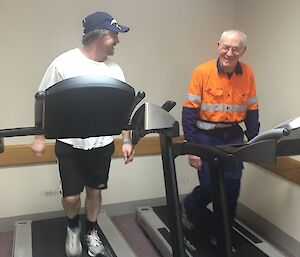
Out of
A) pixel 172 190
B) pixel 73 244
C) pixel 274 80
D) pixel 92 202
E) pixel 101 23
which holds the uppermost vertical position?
pixel 101 23

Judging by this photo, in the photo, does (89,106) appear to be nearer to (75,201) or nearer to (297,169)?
(75,201)

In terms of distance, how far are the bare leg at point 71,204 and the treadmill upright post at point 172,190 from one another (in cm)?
87

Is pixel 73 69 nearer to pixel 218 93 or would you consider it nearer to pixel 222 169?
pixel 218 93

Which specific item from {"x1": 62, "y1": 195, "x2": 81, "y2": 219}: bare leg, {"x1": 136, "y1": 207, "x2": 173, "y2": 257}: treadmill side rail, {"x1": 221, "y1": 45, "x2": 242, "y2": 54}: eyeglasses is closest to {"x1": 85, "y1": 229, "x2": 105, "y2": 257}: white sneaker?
{"x1": 62, "y1": 195, "x2": 81, "y2": 219}: bare leg

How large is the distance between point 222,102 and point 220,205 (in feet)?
3.06

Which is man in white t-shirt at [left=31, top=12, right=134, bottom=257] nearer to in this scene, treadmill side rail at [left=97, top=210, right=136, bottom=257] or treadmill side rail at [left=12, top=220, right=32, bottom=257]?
treadmill side rail at [left=97, top=210, right=136, bottom=257]

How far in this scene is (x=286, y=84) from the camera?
3066 mm

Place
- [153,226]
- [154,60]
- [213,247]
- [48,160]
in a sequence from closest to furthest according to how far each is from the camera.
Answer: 1. [213,247]
2. [153,226]
3. [48,160]
4. [154,60]

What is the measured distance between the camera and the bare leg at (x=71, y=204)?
2.71 metres

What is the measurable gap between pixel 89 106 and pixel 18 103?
5.84 ft

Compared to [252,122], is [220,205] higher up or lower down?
lower down

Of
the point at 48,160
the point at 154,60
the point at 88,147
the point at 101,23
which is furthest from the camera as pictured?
the point at 154,60

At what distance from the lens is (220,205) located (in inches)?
80.9

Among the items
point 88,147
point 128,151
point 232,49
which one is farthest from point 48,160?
point 232,49
